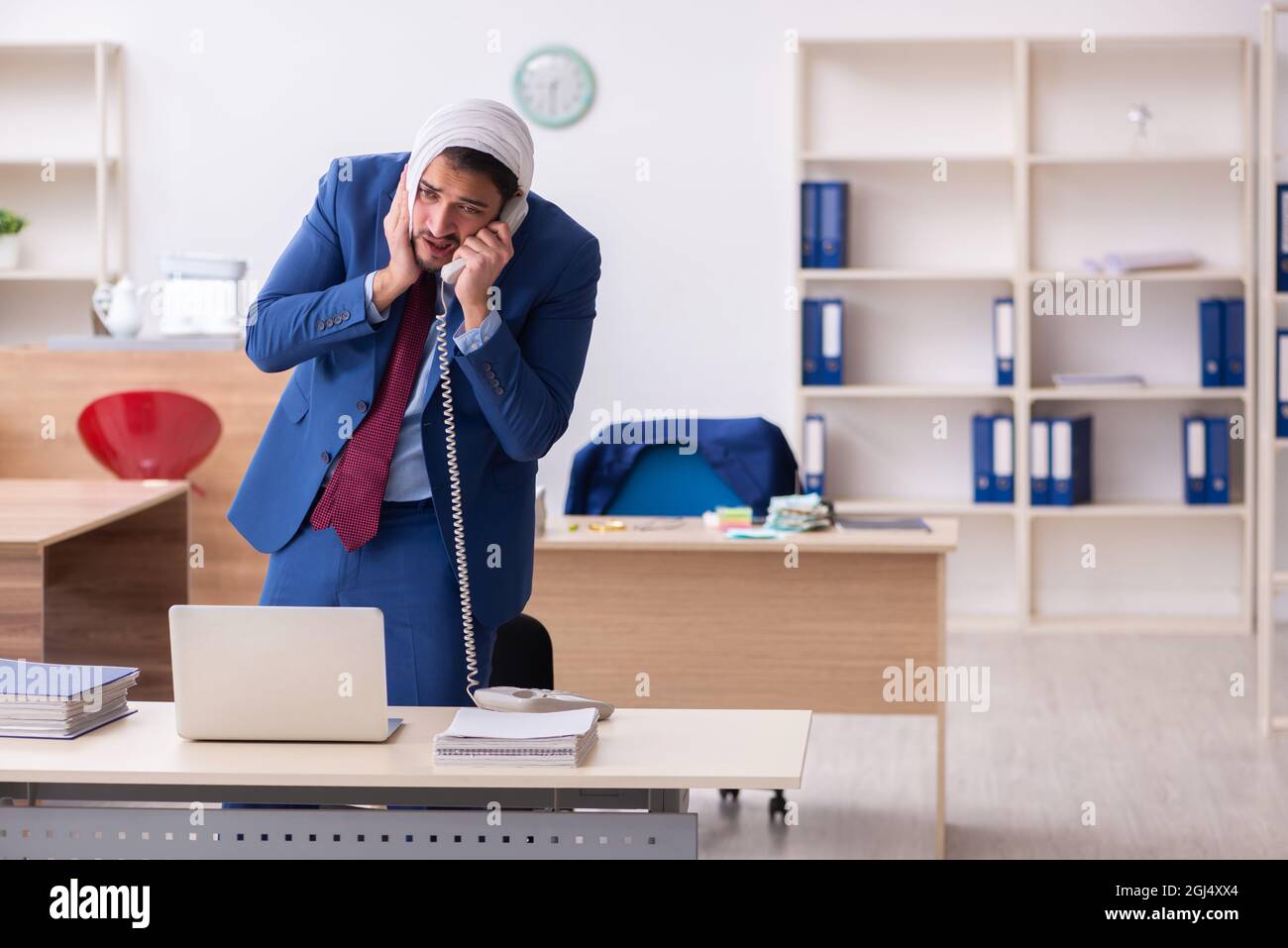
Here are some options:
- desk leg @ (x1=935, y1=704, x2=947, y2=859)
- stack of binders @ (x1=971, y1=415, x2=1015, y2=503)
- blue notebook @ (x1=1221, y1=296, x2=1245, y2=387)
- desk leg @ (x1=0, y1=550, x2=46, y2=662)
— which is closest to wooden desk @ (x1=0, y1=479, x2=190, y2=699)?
desk leg @ (x1=0, y1=550, x2=46, y2=662)

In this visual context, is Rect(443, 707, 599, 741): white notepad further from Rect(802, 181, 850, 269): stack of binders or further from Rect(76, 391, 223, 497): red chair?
Rect(802, 181, 850, 269): stack of binders

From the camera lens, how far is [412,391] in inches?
87.7

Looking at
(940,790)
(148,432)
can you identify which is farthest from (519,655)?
(148,432)

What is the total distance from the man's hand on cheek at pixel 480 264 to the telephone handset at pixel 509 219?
19mm

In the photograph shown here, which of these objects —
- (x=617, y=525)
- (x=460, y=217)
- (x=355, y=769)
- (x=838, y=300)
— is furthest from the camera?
(x=838, y=300)

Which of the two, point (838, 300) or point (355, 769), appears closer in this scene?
point (355, 769)

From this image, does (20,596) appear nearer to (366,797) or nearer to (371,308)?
(371,308)

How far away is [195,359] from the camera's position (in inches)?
179

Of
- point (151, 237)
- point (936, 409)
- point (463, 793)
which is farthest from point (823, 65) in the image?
point (463, 793)

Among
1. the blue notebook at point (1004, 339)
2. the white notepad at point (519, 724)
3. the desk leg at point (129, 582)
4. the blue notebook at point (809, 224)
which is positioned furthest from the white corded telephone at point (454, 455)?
the blue notebook at point (1004, 339)

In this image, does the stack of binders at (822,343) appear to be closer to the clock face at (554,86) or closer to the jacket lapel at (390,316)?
the clock face at (554,86)

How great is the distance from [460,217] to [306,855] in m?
0.86

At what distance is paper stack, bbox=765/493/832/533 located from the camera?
3.72 meters
